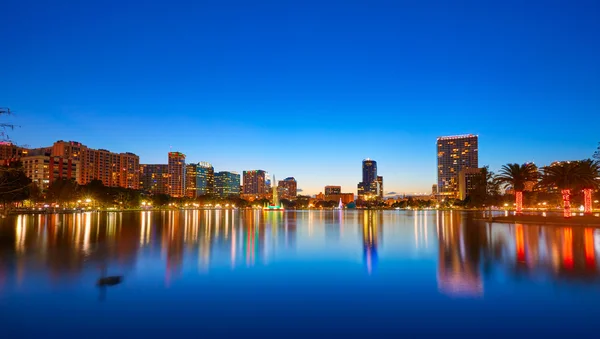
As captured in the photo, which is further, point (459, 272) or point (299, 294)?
point (459, 272)

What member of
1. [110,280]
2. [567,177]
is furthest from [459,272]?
[567,177]

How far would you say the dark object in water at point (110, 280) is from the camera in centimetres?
1482

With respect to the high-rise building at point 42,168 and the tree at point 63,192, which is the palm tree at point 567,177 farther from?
the high-rise building at point 42,168

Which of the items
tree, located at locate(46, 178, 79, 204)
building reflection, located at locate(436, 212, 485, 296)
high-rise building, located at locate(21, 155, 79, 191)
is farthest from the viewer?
high-rise building, located at locate(21, 155, 79, 191)

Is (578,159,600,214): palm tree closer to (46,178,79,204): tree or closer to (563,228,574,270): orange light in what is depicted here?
(563,228,574,270): orange light

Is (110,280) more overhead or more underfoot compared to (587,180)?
more underfoot

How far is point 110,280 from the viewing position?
50.7ft

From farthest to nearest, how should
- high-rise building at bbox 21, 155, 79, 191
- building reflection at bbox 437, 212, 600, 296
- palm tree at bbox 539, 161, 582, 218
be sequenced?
high-rise building at bbox 21, 155, 79, 191
palm tree at bbox 539, 161, 582, 218
building reflection at bbox 437, 212, 600, 296

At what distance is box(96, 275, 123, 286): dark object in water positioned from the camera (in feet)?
48.6

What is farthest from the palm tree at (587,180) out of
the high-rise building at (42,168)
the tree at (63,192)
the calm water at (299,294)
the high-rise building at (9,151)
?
the high-rise building at (42,168)

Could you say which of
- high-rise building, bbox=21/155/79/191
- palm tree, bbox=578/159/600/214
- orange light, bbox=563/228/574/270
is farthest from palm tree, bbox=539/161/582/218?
high-rise building, bbox=21/155/79/191

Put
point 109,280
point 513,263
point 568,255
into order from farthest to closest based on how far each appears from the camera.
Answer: point 568,255
point 513,263
point 109,280

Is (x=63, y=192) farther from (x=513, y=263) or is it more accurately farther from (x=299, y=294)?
(x=513, y=263)

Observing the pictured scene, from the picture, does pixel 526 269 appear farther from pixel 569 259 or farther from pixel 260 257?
pixel 260 257
